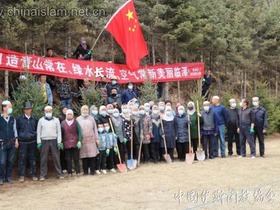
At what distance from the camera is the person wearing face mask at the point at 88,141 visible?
10.2 metres

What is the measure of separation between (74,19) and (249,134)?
8565 mm

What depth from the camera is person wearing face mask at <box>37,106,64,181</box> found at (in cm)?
978

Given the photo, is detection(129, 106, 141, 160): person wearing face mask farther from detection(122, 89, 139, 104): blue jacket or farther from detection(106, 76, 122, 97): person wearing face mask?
detection(122, 89, 139, 104): blue jacket

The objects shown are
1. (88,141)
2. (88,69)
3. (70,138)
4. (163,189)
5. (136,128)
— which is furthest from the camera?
(88,69)

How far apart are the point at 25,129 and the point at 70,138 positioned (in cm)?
119

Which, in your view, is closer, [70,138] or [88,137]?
[70,138]

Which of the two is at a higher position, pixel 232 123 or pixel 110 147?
pixel 232 123

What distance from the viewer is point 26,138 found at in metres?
9.73

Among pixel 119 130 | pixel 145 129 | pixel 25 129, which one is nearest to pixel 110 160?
pixel 119 130

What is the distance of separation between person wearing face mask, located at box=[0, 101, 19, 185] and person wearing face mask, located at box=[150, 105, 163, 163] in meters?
4.25

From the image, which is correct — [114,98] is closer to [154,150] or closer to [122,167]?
[154,150]

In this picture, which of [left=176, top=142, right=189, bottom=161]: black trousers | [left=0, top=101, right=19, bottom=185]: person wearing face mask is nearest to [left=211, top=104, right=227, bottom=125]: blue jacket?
[left=176, top=142, right=189, bottom=161]: black trousers

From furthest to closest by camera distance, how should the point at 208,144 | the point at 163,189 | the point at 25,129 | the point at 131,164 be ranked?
the point at 208,144
the point at 131,164
the point at 25,129
the point at 163,189

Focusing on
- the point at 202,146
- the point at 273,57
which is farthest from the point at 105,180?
the point at 273,57
